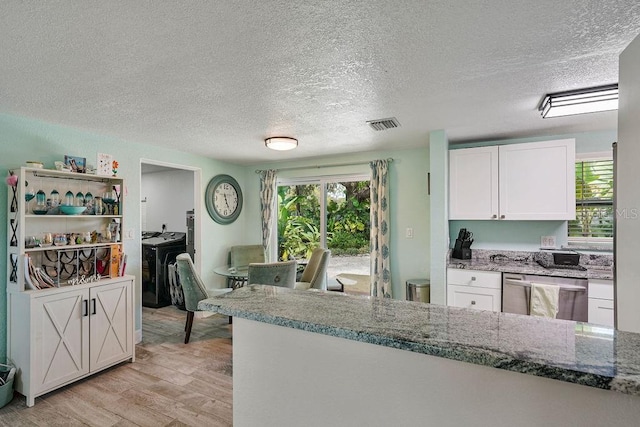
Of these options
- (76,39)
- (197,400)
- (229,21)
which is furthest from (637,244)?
(197,400)

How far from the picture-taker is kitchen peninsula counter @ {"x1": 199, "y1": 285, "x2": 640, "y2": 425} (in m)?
0.68

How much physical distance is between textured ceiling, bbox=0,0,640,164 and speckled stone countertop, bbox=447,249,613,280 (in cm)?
135

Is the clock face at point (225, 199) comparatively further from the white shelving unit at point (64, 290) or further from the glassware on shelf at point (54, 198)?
the glassware on shelf at point (54, 198)

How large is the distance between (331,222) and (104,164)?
2.89 metres

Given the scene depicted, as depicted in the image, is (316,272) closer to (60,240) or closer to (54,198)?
(60,240)

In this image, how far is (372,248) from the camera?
4121mm

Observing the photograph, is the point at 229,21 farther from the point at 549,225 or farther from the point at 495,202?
the point at 549,225

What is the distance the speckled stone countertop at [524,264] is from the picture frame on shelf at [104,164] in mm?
3591

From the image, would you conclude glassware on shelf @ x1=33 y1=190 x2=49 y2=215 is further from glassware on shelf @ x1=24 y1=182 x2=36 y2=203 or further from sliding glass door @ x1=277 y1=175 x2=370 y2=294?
sliding glass door @ x1=277 y1=175 x2=370 y2=294

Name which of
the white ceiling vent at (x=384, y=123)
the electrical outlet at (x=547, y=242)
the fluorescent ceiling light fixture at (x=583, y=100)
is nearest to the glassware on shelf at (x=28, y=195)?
the white ceiling vent at (x=384, y=123)

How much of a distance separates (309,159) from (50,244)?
3.15 metres

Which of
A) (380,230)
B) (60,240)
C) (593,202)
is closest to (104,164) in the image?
(60,240)

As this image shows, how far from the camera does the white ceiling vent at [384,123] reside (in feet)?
9.06

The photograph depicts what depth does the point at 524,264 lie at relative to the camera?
130 inches
